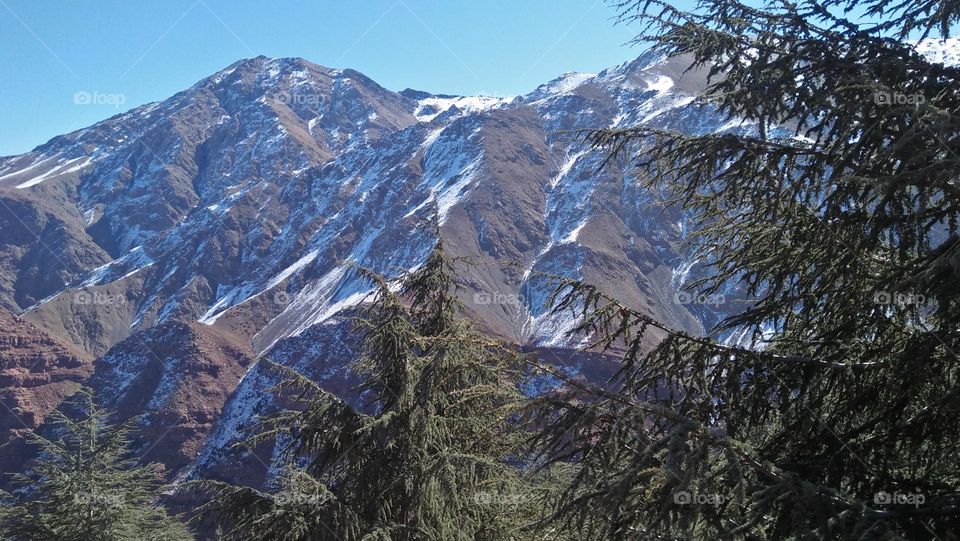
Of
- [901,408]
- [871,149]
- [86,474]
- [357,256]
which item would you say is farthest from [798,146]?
[357,256]

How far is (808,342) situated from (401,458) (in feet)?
14.8

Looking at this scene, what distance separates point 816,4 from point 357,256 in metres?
189

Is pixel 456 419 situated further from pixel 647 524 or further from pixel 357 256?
pixel 357 256

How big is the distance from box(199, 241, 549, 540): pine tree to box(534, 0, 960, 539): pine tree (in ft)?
6.46

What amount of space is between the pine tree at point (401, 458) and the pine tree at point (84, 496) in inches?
217
